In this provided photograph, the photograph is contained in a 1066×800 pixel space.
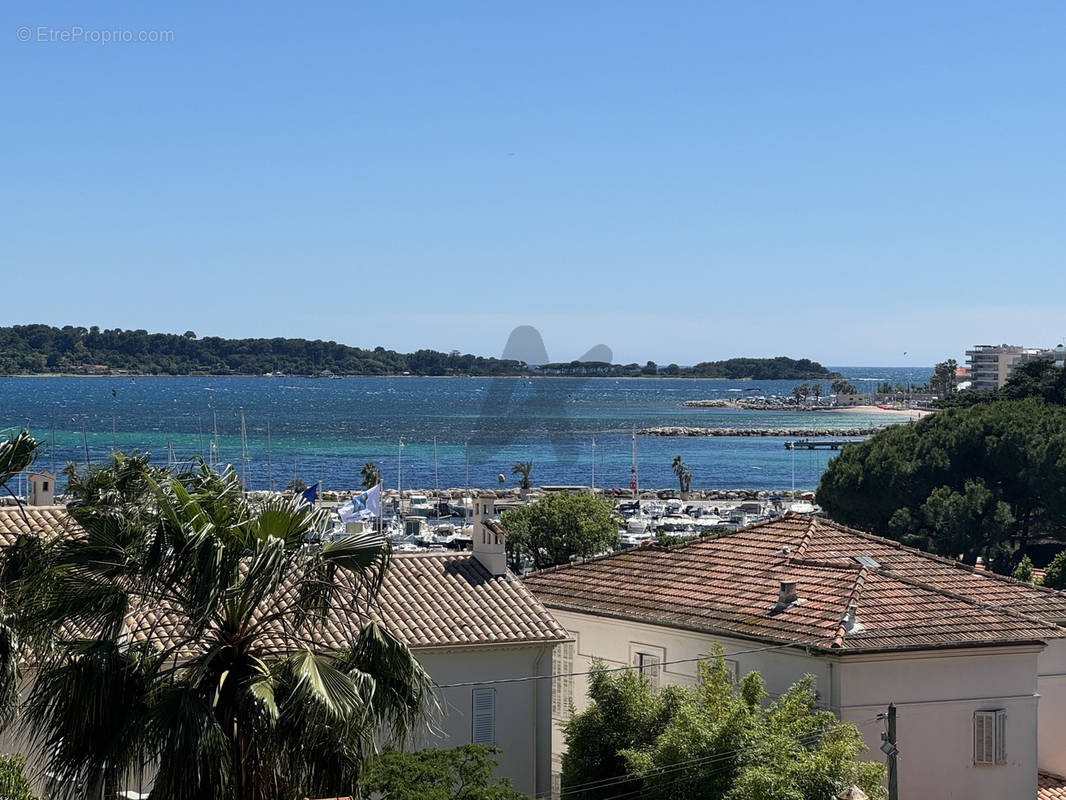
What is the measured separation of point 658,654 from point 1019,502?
42.8 m

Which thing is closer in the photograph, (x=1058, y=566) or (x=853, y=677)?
(x=853, y=677)

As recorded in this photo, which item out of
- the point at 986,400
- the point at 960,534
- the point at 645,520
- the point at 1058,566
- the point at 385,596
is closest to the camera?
the point at 385,596

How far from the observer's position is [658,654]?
24594 mm

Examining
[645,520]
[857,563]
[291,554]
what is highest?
[291,554]

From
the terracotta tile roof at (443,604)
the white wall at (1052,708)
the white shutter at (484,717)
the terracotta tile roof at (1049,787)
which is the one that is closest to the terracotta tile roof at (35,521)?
the terracotta tile roof at (443,604)

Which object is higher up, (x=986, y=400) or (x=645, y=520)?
(x=986, y=400)

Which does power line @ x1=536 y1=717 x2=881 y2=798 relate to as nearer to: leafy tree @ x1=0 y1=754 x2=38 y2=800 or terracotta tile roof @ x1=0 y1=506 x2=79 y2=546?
terracotta tile roof @ x1=0 y1=506 x2=79 y2=546

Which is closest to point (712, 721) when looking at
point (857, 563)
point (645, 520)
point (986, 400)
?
point (857, 563)

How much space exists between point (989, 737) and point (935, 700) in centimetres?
116

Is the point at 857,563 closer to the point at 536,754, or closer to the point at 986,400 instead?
the point at 536,754

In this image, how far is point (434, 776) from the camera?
15.1m

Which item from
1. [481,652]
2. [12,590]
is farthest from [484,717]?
[12,590]

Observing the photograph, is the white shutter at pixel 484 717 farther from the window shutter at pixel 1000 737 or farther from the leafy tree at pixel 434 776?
the window shutter at pixel 1000 737

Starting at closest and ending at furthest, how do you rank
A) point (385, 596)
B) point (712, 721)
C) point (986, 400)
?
point (712, 721) → point (385, 596) → point (986, 400)
